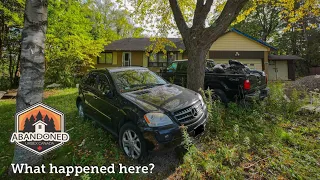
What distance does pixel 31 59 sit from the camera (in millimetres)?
2697

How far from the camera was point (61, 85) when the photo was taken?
13.1 meters

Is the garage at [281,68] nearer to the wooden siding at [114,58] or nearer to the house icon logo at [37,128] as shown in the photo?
the wooden siding at [114,58]

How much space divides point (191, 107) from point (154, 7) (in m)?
7.22

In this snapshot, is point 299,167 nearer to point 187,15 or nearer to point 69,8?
point 187,15

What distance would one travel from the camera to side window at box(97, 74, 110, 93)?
3.94 m

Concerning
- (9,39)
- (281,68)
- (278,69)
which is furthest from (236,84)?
(281,68)

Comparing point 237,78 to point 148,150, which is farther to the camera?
point 237,78

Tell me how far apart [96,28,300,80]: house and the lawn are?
11.9 m

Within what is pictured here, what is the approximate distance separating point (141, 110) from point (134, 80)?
1380mm

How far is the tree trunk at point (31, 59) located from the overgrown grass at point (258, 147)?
2.65m

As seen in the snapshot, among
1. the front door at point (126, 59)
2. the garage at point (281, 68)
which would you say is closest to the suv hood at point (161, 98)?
the front door at point (126, 59)

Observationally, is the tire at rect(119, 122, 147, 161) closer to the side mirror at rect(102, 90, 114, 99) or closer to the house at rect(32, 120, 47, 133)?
the side mirror at rect(102, 90, 114, 99)

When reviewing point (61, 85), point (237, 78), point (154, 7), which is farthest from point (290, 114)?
point (61, 85)

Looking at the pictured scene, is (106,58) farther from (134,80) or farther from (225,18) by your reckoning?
(225,18)
